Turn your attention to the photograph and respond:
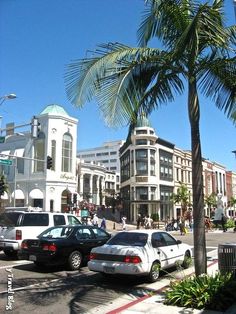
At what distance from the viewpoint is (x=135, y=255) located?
35.1 feet

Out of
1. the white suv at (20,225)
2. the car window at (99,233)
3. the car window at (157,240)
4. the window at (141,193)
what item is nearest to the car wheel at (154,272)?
the car window at (157,240)

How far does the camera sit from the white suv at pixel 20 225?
52.9 feet

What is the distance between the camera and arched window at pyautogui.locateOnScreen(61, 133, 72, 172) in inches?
2084

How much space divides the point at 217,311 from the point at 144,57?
5195 mm

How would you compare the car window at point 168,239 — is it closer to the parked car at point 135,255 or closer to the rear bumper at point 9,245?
the parked car at point 135,255

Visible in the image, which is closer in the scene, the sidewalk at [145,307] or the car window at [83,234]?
the sidewalk at [145,307]

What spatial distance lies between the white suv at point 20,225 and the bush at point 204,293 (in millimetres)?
8861

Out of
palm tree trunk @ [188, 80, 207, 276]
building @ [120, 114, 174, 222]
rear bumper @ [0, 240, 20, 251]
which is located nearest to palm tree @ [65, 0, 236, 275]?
palm tree trunk @ [188, 80, 207, 276]

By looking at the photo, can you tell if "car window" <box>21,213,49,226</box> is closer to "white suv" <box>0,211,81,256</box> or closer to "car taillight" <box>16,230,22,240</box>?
"white suv" <box>0,211,81,256</box>

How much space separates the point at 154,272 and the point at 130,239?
3.63 ft

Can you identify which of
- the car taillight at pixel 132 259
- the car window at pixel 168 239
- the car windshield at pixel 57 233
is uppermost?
the car windshield at pixel 57 233

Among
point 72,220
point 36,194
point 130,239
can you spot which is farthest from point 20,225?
point 36,194

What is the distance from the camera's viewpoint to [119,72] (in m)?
8.64

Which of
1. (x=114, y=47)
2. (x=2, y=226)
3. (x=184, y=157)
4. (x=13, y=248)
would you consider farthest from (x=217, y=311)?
(x=184, y=157)
